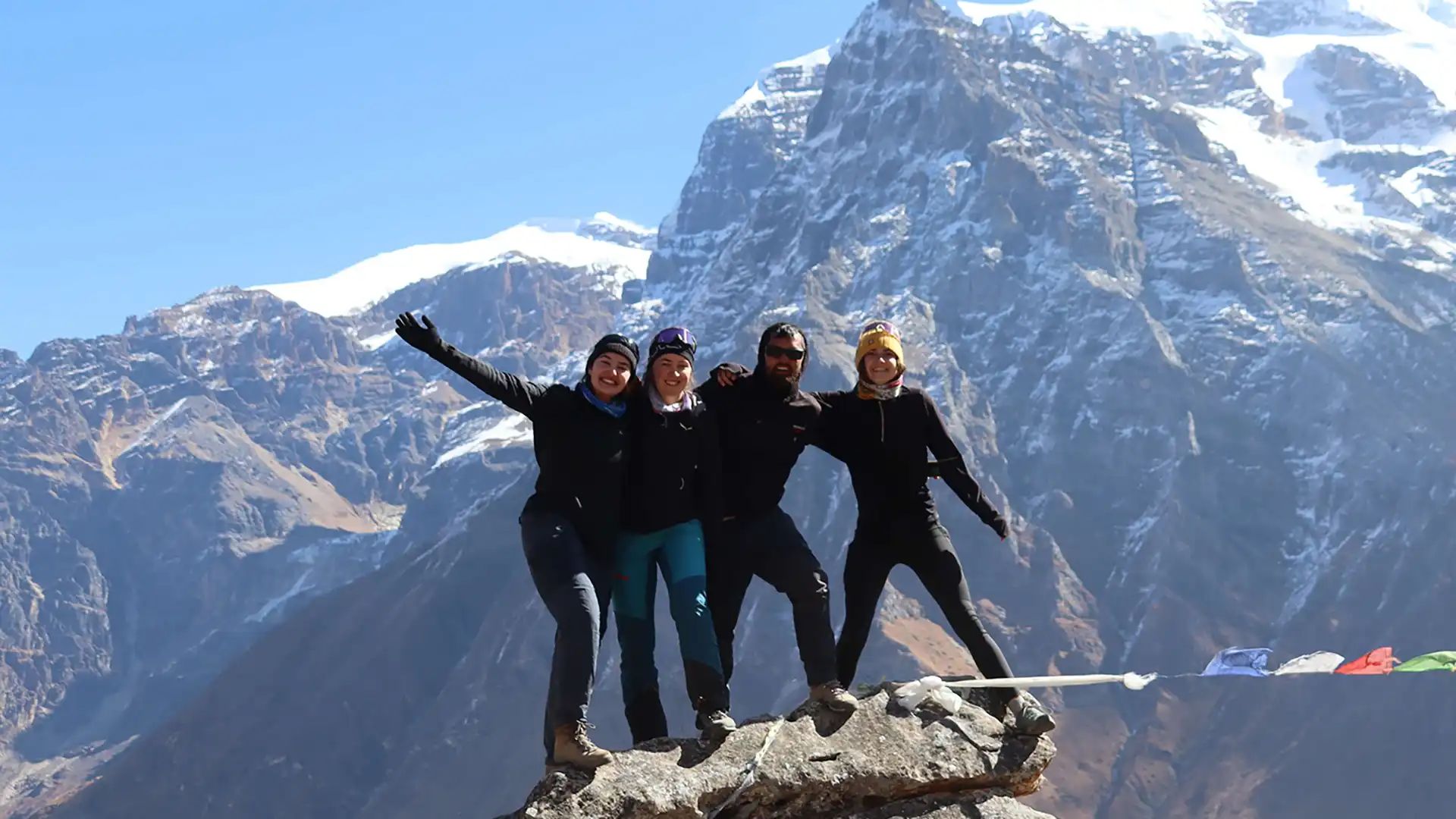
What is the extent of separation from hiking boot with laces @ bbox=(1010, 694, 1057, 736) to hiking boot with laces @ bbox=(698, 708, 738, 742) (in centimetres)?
288

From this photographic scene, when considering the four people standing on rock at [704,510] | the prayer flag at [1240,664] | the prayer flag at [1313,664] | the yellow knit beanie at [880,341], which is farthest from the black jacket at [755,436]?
the prayer flag at [1313,664]

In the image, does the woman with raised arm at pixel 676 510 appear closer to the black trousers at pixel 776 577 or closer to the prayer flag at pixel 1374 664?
the black trousers at pixel 776 577

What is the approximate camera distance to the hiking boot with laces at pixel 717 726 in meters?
13.8

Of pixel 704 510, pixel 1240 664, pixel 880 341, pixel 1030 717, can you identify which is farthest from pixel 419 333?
pixel 1240 664

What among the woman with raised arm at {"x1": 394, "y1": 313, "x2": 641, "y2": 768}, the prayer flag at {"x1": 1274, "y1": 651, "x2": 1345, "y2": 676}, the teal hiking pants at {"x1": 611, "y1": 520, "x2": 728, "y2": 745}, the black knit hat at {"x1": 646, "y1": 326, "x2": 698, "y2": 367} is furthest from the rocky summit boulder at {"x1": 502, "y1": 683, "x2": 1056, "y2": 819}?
the black knit hat at {"x1": 646, "y1": 326, "x2": 698, "y2": 367}

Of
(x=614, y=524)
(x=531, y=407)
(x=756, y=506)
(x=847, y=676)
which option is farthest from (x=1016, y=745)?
(x=531, y=407)

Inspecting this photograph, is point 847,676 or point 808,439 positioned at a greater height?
point 808,439

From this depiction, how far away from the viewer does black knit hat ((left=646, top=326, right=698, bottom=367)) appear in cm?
1441

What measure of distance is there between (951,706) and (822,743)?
4.84 feet

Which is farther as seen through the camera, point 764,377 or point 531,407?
point 764,377

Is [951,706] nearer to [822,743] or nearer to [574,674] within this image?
[822,743]

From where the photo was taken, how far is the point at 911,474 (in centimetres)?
1558

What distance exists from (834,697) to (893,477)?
95.1 inches

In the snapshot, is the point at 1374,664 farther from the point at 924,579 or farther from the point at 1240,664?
the point at 924,579
